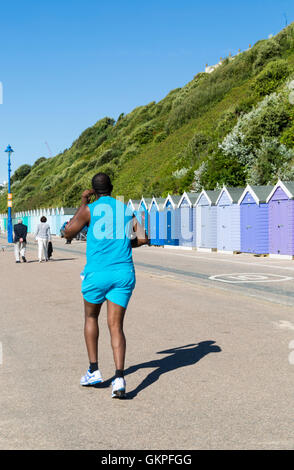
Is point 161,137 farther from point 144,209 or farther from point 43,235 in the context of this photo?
point 43,235

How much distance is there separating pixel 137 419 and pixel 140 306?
5903 mm

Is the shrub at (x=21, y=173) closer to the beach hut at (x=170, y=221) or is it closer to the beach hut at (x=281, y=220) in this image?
the beach hut at (x=170, y=221)

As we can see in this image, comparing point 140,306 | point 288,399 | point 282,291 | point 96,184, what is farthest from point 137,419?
point 282,291

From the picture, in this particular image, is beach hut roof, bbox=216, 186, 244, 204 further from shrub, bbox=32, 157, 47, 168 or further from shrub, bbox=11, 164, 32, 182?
shrub, bbox=11, 164, 32, 182

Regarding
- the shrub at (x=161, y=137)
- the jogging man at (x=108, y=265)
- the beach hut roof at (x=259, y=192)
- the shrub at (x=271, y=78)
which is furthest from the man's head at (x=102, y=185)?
the shrub at (x=161, y=137)

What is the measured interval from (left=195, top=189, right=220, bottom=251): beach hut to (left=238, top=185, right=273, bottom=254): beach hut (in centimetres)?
354

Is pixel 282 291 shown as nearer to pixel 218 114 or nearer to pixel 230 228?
pixel 230 228

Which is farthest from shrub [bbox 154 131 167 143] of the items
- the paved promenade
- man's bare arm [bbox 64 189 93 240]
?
man's bare arm [bbox 64 189 93 240]

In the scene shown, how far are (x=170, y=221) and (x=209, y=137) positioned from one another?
87.1 feet

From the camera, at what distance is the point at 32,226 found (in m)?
93.4

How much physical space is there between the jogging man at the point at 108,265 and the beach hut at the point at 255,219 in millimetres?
20038

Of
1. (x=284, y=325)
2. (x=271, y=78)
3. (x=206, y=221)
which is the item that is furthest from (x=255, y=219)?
(x=271, y=78)

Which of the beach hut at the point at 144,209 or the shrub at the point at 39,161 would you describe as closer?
the beach hut at the point at 144,209

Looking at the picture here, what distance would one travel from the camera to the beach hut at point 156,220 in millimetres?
37934
